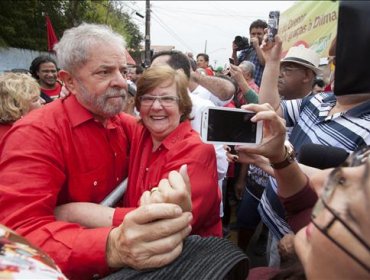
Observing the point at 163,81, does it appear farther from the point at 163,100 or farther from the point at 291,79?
the point at 291,79

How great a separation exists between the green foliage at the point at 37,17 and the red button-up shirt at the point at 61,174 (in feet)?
47.3

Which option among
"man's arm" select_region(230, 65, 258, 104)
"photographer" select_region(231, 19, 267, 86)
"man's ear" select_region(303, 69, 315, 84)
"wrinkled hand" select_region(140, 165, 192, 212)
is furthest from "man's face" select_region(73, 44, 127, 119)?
"photographer" select_region(231, 19, 267, 86)

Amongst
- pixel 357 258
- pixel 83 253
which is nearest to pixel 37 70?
pixel 83 253

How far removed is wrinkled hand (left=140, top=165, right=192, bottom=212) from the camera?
3.48 feet

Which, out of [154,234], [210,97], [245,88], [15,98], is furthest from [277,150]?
[15,98]

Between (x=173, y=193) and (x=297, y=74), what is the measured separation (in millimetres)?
2443

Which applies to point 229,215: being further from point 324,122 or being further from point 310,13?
point 324,122

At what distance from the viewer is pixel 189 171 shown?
1.53 metres

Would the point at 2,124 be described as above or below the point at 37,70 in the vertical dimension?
below

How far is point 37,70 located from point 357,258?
5119 millimetres

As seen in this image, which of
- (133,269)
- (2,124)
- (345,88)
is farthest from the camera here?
(2,124)

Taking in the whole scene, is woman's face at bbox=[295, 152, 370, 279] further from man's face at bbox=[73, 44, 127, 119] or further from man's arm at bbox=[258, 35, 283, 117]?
man's arm at bbox=[258, 35, 283, 117]

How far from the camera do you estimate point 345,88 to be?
1.50 meters

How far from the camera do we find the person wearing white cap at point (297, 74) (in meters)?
3.14
